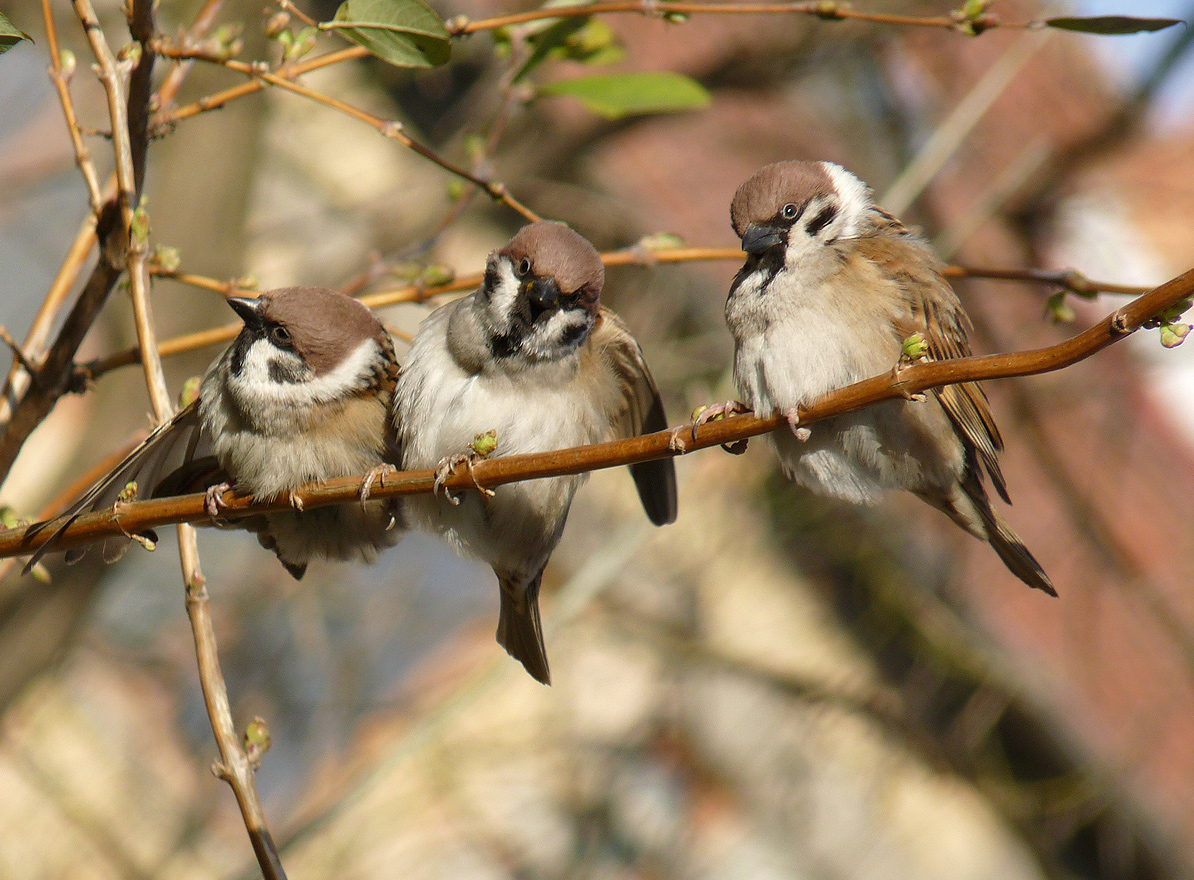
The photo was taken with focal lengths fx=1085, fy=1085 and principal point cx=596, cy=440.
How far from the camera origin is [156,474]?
2098mm

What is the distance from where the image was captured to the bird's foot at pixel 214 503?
1.50 m

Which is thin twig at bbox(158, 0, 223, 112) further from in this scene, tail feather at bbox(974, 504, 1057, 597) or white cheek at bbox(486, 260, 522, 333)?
tail feather at bbox(974, 504, 1057, 597)

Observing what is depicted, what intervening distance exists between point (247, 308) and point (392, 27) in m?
0.64

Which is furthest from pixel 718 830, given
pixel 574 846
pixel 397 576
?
pixel 397 576

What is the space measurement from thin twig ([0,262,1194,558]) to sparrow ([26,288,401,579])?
12.0 inches

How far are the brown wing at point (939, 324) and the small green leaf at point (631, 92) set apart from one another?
0.45 metres

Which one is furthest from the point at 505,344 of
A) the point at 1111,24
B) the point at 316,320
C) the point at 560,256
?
the point at 1111,24

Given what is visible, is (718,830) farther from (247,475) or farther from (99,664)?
(247,475)

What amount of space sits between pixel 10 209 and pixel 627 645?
3.44 metres

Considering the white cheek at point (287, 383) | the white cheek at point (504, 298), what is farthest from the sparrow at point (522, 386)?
the white cheek at point (287, 383)

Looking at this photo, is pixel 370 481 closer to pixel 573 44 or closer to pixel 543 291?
pixel 543 291

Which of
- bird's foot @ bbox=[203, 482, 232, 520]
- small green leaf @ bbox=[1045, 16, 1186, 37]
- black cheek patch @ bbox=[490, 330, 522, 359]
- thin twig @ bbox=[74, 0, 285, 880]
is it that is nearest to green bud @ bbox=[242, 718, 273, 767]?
thin twig @ bbox=[74, 0, 285, 880]

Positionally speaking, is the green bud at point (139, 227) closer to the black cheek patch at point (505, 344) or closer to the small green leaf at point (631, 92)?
the black cheek patch at point (505, 344)

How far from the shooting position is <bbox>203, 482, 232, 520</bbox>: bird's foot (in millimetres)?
1500
